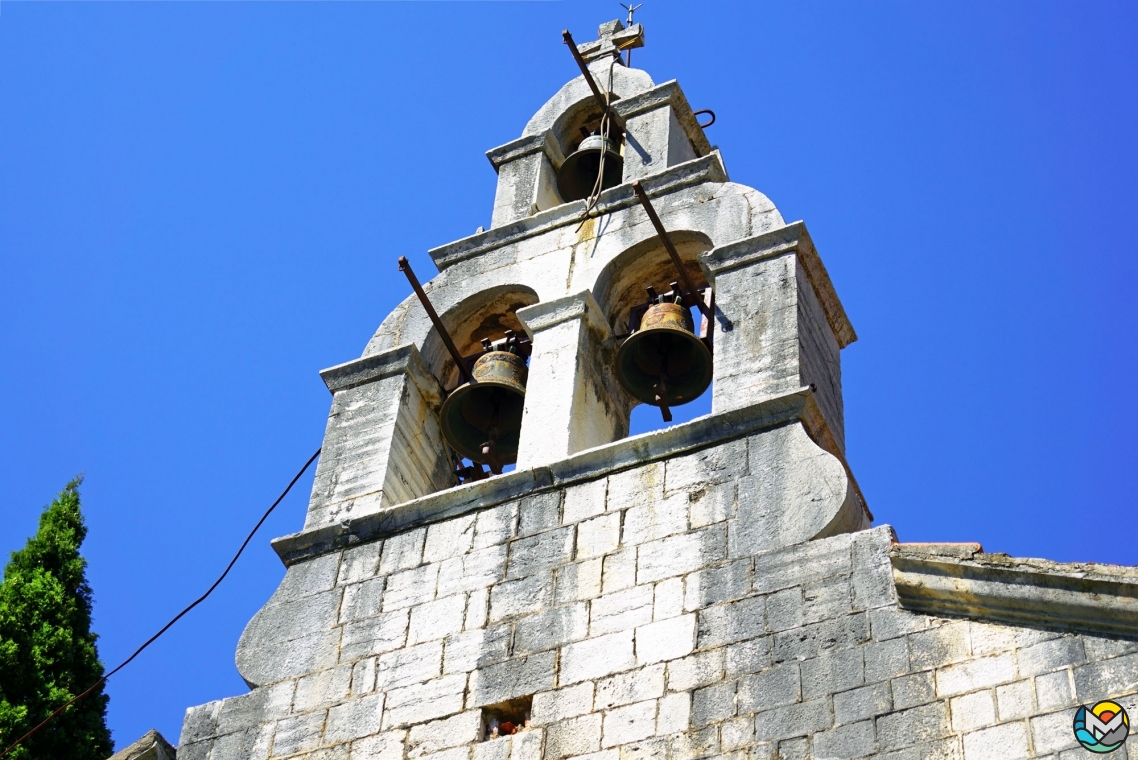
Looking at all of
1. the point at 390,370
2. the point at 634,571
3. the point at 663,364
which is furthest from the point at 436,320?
the point at 634,571

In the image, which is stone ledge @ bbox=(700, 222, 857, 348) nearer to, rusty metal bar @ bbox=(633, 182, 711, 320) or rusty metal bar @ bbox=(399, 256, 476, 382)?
rusty metal bar @ bbox=(633, 182, 711, 320)

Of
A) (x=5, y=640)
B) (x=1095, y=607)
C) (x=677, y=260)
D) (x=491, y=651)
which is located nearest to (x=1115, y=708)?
(x=1095, y=607)

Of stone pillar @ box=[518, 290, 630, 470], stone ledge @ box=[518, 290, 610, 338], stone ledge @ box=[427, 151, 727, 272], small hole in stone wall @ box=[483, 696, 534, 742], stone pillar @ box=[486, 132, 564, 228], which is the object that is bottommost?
small hole in stone wall @ box=[483, 696, 534, 742]

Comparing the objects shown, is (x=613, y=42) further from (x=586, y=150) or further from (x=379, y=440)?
(x=379, y=440)

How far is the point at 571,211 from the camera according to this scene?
10508 mm

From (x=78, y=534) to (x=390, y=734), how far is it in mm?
3764

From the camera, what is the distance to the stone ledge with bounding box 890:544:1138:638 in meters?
6.80

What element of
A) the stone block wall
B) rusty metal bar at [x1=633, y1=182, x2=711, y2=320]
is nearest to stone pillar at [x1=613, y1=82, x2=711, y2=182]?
rusty metal bar at [x1=633, y1=182, x2=711, y2=320]

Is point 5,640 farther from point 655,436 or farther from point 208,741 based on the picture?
point 655,436

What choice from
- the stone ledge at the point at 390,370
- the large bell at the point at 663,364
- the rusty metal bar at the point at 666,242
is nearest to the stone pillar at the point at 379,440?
the stone ledge at the point at 390,370

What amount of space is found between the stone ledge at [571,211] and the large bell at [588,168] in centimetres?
60

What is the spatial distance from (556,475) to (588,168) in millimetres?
3274

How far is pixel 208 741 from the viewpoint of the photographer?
27.4 ft

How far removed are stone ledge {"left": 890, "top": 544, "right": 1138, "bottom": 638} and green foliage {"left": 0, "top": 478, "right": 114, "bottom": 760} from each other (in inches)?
181
